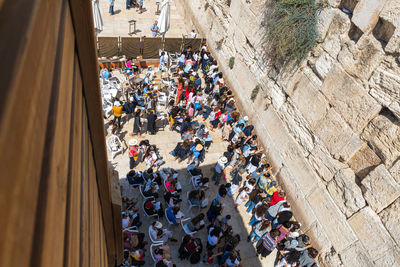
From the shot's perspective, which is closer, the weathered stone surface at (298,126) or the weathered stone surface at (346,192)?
the weathered stone surface at (346,192)

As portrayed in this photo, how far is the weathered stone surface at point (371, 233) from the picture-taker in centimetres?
601

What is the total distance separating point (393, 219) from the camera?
229 inches

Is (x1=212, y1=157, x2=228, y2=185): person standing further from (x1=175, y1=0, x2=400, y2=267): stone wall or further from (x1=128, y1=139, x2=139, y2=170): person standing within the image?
(x1=128, y1=139, x2=139, y2=170): person standing

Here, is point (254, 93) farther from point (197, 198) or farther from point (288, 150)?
point (197, 198)

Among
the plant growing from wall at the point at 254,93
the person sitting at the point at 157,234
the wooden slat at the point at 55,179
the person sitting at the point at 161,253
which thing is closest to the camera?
the wooden slat at the point at 55,179

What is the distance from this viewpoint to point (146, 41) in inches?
492

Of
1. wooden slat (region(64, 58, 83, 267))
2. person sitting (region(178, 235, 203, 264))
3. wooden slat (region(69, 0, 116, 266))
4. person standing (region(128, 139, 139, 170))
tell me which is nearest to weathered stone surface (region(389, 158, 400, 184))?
person sitting (region(178, 235, 203, 264))

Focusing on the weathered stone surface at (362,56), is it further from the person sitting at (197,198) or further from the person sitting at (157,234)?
the person sitting at (157,234)

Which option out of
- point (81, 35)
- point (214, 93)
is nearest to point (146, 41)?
point (214, 93)

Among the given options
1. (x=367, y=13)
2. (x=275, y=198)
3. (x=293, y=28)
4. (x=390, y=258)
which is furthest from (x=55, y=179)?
(x=293, y=28)

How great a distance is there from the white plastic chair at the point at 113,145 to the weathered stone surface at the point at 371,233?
6.82m

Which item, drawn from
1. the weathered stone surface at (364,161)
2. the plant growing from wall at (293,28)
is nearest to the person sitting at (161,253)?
the weathered stone surface at (364,161)

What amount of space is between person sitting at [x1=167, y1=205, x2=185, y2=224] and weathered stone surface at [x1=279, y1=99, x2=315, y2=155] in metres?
4.02

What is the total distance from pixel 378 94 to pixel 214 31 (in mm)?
8871
